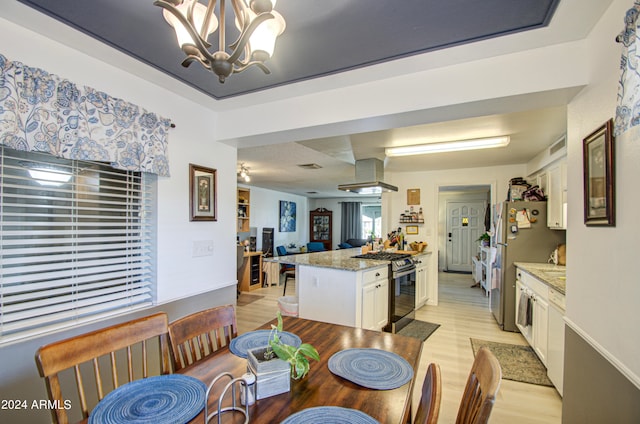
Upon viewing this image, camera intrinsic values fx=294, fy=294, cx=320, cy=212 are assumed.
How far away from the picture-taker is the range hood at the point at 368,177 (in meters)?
4.11

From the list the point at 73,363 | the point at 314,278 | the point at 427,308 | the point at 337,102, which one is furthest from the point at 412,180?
the point at 73,363

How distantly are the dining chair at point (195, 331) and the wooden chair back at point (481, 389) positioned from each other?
43.1 inches

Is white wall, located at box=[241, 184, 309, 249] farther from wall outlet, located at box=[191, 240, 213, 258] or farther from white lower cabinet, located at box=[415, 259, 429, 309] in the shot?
wall outlet, located at box=[191, 240, 213, 258]

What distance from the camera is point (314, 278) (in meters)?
3.24

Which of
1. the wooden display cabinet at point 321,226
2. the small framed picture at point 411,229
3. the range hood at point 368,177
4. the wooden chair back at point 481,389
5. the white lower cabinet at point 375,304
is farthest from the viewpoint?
the wooden display cabinet at point 321,226

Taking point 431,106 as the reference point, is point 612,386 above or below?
below

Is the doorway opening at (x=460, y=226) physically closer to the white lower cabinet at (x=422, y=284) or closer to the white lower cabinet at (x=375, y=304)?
the white lower cabinet at (x=422, y=284)

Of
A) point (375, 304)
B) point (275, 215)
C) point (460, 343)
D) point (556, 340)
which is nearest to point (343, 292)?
point (375, 304)

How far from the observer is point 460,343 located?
331 centimetres

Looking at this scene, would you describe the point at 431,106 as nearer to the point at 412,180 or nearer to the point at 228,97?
the point at 228,97

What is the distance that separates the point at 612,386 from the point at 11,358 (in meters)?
2.74

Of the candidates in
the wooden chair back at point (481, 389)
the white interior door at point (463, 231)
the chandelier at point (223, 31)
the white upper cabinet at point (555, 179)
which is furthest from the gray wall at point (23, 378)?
the white interior door at point (463, 231)

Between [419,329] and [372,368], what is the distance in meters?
2.87

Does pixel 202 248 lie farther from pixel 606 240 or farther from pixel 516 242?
pixel 516 242
